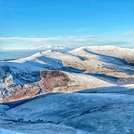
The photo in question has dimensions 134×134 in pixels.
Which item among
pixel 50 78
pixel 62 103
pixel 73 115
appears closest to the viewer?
pixel 73 115

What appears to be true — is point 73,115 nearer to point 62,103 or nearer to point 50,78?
point 62,103

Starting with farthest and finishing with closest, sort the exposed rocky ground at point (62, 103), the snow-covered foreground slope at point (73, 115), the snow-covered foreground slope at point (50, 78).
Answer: the snow-covered foreground slope at point (50, 78) < the exposed rocky ground at point (62, 103) < the snow-covered foreground slope at point (73, 115)

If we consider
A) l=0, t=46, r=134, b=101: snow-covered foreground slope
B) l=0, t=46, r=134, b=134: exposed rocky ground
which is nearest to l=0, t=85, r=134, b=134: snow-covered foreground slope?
l=0, t=46, r=134, b=134: exposed rocky ground

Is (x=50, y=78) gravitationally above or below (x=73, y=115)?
above

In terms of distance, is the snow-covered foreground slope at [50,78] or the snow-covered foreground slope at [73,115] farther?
the snow-covered foreground slope at [50,78]

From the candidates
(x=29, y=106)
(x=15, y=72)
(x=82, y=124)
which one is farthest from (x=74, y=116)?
(x=15, y=72)

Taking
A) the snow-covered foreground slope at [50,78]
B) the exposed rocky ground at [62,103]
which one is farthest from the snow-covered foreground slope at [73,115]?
the snow-covered foreground slope at [50,78]

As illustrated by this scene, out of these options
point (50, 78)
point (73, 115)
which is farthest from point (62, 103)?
point (50, 78)

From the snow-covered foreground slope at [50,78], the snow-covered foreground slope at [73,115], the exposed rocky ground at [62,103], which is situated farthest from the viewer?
the snow-covered foreground slope at [50,78]

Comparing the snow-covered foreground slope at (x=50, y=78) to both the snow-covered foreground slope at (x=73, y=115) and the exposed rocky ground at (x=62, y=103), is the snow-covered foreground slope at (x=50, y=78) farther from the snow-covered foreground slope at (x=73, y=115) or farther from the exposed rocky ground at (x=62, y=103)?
the snow-covered foreground slope at (x=73, y=115)
